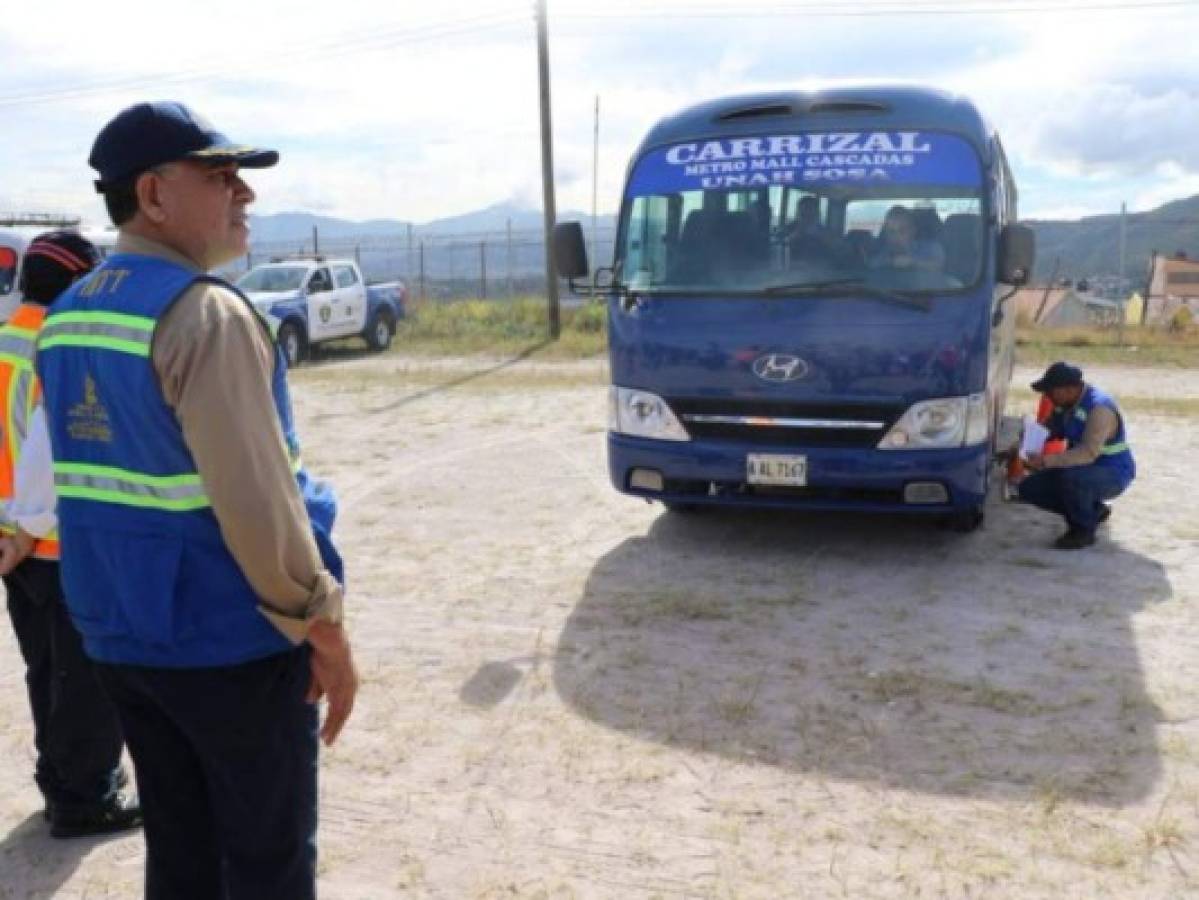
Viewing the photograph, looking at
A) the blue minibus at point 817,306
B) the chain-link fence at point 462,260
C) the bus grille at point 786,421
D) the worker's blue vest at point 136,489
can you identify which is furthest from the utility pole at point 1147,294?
the worker's blue vest at point 136,489

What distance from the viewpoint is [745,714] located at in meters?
4.11

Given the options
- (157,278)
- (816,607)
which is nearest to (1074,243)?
(816,607)

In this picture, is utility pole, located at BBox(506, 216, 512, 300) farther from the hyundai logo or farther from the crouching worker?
the crouching worker

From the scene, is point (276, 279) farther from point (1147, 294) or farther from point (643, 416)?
point (1147, 294)

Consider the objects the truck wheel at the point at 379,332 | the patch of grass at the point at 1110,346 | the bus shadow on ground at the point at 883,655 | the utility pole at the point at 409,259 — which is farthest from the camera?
the utility pole at the point at 409,259

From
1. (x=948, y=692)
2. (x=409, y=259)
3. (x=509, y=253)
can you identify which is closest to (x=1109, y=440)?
(x=948, y=692)

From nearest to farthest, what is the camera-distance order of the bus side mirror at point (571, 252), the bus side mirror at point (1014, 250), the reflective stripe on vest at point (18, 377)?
the reflective stripe on vest at point (18, 377) → the bus side mirror at point (1014, 250) → the bus side mirror at point (571, 252)

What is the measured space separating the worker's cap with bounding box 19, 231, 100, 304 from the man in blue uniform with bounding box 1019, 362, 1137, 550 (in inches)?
196

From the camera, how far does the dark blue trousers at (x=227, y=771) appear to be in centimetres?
204

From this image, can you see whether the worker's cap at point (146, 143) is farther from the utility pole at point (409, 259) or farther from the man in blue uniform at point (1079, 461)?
the utility pole at point (409, 259)

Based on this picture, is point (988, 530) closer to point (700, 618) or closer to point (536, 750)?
point (700, 618)

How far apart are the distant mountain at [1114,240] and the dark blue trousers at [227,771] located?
13350mm

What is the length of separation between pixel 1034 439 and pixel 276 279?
13.8m

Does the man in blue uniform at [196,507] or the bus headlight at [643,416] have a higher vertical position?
the man in blue uniform at [196,507]
